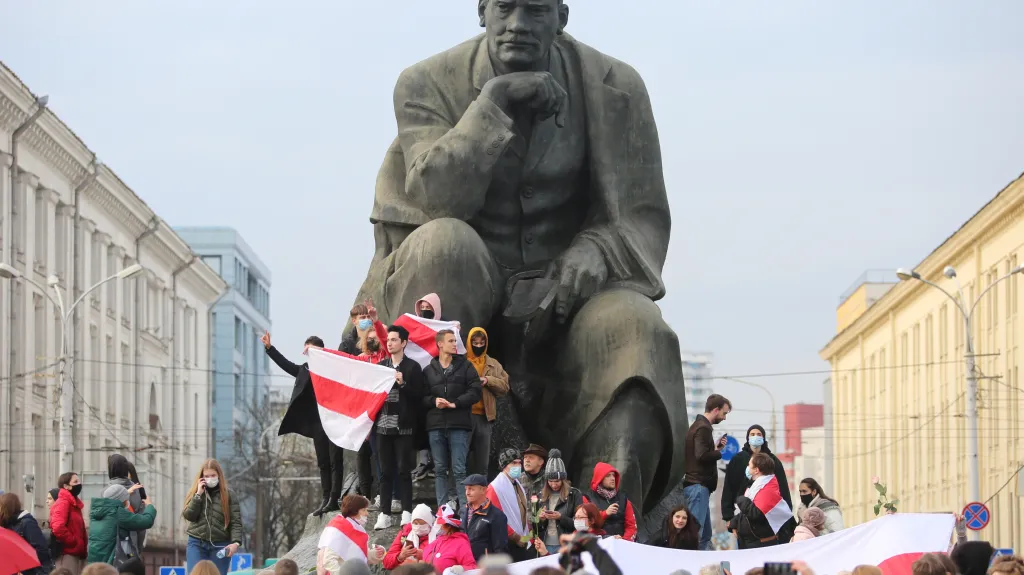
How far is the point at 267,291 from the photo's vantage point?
101m

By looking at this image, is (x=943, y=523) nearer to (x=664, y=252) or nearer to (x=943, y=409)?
(x=664, y=252)

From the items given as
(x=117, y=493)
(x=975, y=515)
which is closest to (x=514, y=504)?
(x=117, y=493)

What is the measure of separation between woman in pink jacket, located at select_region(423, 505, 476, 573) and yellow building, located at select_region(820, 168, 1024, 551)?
35.2m

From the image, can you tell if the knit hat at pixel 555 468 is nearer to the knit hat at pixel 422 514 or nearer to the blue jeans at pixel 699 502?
the knit hat at pixel 422 514

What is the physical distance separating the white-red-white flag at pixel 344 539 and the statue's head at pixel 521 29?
2.56m

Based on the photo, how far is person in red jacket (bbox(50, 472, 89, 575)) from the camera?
1245 centimetres

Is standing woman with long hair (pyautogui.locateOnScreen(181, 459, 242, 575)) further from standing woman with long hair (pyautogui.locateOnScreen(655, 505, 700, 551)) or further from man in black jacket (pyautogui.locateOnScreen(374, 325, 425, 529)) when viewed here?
standing woman with long hair (pyautogui.locateOnScreen(655, 505, 700, 551))

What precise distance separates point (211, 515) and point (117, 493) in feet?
2.07

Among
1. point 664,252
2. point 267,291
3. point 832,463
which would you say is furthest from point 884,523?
point 267,291

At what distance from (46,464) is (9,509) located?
36.1m

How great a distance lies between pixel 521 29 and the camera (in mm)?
10422

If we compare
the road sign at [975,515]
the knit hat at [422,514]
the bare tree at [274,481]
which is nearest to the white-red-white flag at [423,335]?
the knit hat at [422,514]

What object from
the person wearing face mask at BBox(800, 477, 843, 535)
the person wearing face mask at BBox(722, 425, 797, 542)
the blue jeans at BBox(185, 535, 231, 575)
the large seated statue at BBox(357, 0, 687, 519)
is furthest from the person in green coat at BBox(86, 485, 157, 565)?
the person wearing face mask at BBox(800, 477, 843, 535)

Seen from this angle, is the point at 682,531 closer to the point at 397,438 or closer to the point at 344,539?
the point at 397,438
